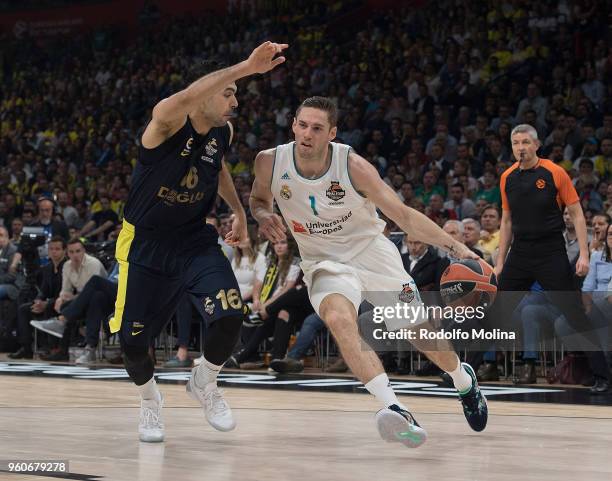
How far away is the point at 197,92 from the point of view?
4.72 meters

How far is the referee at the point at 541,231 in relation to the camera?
8156mm

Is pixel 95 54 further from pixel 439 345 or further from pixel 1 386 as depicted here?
pixel 439 345

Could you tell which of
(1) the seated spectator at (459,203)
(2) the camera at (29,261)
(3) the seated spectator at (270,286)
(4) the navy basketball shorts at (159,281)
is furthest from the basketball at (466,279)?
(2) the camera at (29,261)

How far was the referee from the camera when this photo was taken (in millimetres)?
8156

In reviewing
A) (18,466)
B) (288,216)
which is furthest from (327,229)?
(18,466)

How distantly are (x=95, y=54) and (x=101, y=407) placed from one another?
1828 centimetres

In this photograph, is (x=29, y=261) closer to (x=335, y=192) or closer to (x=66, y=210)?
(x=66, y=210)

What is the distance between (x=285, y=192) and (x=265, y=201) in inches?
8.0

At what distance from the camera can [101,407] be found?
A: 22.2 ft

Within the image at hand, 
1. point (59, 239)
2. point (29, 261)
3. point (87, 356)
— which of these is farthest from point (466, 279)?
point (29, 261)

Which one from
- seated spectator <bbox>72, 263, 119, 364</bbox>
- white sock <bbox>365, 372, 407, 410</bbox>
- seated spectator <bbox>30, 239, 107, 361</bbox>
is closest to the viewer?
white sock <bbox>365, 372, 407, 410</bbox>

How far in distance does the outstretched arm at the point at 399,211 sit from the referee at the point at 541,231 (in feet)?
10.3

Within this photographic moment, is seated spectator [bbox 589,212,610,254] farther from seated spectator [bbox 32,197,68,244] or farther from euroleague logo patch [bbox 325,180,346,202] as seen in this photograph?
seated spectator [bbox 32,197,68,244]

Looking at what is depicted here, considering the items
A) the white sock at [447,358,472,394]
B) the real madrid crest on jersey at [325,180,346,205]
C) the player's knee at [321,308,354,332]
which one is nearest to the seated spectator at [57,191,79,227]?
the real madrid crest on jersey at [325,180,346,205]
